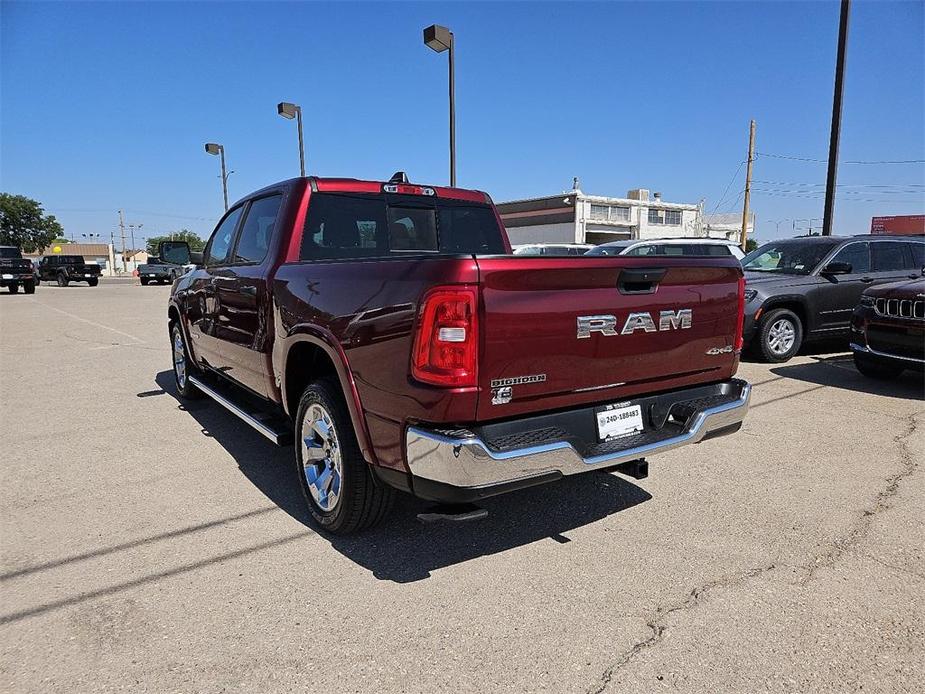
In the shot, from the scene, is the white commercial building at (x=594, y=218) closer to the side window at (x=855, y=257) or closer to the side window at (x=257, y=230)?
the side window at (x=855, y=257)

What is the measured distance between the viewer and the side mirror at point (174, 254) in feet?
19.4

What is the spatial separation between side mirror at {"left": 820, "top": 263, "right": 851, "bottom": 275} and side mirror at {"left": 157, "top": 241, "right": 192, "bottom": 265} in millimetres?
8096

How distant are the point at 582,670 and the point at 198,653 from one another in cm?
146

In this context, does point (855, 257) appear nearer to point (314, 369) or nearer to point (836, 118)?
point (836, 118)

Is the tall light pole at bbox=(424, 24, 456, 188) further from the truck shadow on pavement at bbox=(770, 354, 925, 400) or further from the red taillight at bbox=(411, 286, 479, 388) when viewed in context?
the red taillight at bbox=(411, 286, 479, 388)

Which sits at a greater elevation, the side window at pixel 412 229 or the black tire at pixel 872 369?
the side window at pixel 412 229

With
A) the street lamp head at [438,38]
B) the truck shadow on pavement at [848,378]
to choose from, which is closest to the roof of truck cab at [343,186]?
the truck shadow on pavement at [848,378]

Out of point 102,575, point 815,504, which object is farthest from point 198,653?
point 815,504

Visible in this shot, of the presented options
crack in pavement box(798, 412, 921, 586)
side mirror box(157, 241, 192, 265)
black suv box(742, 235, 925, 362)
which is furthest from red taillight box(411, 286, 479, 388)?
black suv box(742, 235, 925, 362)

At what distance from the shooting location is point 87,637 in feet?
8.05

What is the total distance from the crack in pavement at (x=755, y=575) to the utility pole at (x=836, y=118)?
951 cm

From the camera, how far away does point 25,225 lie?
8088 centimetres

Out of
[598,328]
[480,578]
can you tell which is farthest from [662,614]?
[598,328]

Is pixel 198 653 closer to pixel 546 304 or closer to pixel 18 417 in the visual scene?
pixel 546 304
